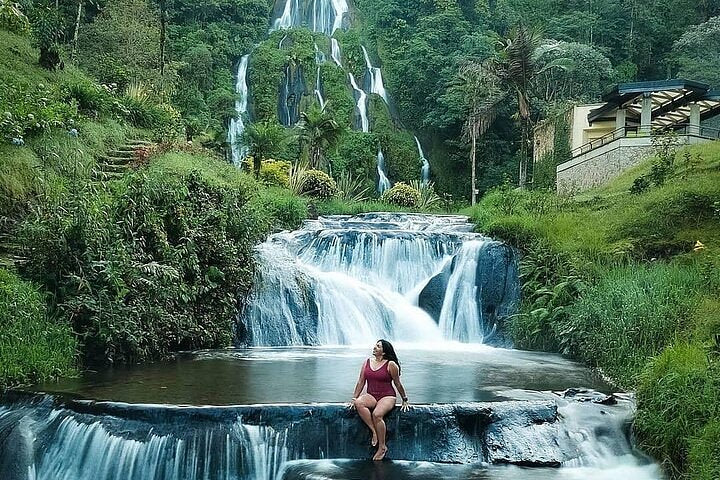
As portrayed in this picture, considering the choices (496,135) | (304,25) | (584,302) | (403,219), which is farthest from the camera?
(304,25)

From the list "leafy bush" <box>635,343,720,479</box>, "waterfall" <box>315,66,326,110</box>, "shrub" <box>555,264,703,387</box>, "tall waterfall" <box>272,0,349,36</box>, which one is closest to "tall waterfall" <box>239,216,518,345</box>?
"shrub" <box>555,264,703,387</box>

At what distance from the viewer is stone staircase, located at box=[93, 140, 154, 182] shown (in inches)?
648

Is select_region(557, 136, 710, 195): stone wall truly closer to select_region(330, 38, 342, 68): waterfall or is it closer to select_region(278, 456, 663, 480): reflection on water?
select_region(278, 456, 663, 480): reflection on water

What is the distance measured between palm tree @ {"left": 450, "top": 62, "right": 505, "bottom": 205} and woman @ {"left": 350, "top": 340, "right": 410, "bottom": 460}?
24964 mm

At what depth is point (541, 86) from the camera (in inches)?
1642

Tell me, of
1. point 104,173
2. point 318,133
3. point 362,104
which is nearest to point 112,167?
point 104,173

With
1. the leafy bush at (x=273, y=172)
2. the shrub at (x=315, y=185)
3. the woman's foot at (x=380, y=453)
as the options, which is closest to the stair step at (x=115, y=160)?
the leafy bush at (x=273, y=172)

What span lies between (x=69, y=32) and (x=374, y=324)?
2221 centimetres

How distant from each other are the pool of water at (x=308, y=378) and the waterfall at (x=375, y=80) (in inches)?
1232

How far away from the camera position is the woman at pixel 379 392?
8.02m

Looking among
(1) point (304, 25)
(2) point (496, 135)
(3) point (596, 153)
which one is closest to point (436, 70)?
(2) point (496, 135)

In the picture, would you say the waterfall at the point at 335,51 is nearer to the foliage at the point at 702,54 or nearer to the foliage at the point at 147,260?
the foliage at the point at 702,54

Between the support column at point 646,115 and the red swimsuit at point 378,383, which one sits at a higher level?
the support column at point 646,115

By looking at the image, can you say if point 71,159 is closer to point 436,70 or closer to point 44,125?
point 44,125
